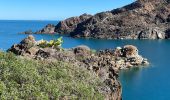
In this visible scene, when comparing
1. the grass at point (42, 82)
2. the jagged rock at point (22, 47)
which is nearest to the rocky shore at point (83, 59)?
the jagged rock at point (22, 47)

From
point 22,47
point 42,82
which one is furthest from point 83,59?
point 42,82

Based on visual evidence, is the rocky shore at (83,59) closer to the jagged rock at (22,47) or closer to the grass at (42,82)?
the jagged rock at (22,47)

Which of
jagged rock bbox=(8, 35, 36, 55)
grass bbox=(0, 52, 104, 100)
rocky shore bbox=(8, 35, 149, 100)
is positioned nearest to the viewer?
grass bbox=(0, 52, 104, 100)

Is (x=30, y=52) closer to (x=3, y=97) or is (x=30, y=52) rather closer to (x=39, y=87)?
(x=39, y=87)

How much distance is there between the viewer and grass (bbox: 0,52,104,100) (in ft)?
110

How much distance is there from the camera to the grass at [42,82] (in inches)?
1320

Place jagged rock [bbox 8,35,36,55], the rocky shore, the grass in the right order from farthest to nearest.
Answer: jagged rock [bbox 8,35,36,55], the rocky shore, the grass

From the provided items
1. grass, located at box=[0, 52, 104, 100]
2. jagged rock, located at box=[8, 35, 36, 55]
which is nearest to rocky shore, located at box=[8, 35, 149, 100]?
jagged rock, located at box=[8, 35, 36, 55]

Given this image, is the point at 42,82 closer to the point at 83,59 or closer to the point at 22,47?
the point at 83,59

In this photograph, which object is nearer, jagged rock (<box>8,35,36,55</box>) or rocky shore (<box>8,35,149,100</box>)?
rocky shore (<box>8,35,149,100</box>)

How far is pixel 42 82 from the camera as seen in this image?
121 ft

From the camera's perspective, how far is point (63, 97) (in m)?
37.0

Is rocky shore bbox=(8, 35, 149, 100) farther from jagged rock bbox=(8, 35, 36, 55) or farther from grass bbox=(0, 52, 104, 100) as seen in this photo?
grass bbox=(0, 52, 104, 100)

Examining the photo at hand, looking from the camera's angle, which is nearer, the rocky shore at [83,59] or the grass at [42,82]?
the grass at [42,82]
